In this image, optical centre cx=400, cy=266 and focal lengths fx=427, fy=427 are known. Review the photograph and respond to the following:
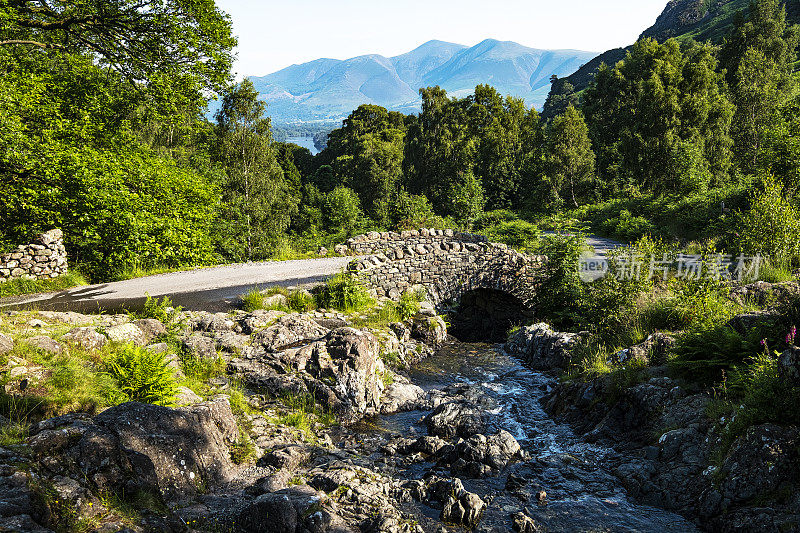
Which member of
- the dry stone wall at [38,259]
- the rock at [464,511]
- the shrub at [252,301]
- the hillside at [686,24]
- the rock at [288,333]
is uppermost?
the hillside at [686,24]

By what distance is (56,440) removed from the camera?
511 centimetres

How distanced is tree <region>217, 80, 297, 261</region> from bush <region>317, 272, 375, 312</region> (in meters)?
10.3

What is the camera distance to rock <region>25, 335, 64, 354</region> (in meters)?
7.30

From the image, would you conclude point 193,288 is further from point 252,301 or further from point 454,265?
point 454,265

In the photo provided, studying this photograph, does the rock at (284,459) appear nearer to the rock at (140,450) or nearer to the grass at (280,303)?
the rock at (140,450)

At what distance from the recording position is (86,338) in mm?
8125

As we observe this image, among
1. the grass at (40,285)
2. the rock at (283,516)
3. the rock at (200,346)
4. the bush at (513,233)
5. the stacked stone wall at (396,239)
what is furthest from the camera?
the bush at (513,233)

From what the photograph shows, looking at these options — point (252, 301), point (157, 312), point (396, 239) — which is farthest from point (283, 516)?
point (396, 239)

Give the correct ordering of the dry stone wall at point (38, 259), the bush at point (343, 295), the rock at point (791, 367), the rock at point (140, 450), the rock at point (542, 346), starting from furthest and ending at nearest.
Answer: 1. the bush at point (343, 295)
2. the rock at point (542, 346)
3. the dry stone wall at point (38, 259)
4. the rock at point (791, 367)
5. the rock at point (140, 450)

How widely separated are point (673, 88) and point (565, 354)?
1100 inches

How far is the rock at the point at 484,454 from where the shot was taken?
26.0ft

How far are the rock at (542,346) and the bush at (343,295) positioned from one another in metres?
5.80

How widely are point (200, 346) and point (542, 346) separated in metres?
10.4

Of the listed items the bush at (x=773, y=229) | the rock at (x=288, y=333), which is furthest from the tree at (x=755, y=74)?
the rock at (x=288, y=333)
